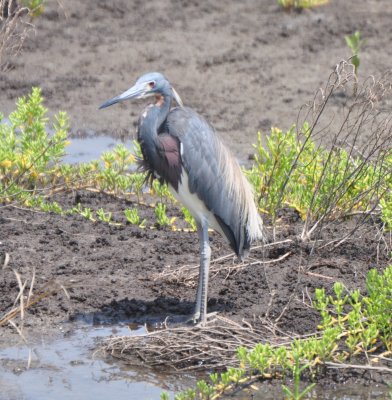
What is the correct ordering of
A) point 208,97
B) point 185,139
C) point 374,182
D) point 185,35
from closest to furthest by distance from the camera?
point 185,139, point 374,182, point 208,97, point 185,35

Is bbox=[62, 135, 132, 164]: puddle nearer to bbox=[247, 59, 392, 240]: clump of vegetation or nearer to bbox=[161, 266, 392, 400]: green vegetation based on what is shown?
bbox=[247, 59, 392, 240]: clump of vegetation

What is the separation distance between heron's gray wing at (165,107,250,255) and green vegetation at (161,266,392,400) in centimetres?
86

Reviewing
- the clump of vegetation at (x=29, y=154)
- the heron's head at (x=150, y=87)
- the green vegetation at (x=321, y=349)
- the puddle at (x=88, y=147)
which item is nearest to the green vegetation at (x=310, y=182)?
the heron's head at (x=150, y=87)

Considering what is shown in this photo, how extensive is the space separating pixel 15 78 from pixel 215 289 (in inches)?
204

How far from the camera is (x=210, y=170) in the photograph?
6.69 m

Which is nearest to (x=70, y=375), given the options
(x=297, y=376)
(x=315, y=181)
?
(x=297, y=376)

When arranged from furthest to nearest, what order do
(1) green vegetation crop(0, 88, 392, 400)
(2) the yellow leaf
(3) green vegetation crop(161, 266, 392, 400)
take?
(2) the yellow leaf, (1) green vegetation crop(0, 88, 392, 400), (3) green vegetation crop(161, 266, 392, 400)

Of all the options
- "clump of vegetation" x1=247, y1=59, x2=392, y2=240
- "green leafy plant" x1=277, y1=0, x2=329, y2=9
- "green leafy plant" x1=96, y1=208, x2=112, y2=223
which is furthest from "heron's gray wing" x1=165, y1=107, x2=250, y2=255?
"green leafy plant" x1=277, y1=0, x2=329, y2=9

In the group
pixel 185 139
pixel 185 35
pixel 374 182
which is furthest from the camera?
pixel 185 35

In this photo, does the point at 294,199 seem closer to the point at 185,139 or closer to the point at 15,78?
the point at 185,139

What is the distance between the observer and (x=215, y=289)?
23.2 ft

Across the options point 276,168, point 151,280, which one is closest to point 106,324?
point 151,280

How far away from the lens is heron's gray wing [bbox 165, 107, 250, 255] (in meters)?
6.62

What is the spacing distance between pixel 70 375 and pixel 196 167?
1370 millimetres
